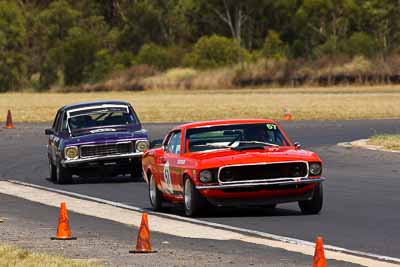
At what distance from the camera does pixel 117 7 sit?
447ft

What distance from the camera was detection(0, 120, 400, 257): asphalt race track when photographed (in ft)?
50.0

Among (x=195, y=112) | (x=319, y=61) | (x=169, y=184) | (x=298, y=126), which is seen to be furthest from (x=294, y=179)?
(x=319, y=61)

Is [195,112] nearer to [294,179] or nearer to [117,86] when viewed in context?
[294,179]

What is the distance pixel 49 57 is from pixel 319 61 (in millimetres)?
31598

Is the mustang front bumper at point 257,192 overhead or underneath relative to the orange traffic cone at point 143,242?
underneath

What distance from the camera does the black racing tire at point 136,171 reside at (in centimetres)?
2514

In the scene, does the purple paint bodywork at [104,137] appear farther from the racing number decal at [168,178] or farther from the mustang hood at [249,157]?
the mustang hood at [249,157]

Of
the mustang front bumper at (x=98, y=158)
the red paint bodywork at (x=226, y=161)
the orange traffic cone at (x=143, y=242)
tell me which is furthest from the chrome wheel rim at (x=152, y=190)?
the mustang front bumper at (x=98, y=158)

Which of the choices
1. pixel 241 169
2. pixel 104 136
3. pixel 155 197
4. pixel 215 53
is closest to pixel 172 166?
pixel 155 197

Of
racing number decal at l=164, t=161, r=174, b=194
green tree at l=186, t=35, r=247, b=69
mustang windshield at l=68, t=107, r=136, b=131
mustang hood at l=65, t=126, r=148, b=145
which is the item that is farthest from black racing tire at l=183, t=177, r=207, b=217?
green tree at l=186, t=35, r=247, b=69

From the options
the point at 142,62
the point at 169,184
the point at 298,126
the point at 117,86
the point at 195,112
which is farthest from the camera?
the point at 142,62

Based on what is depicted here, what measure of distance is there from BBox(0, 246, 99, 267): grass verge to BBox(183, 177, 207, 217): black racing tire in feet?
13.5

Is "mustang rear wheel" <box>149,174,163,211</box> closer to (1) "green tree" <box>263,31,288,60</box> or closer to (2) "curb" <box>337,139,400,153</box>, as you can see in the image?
(2) "curb" <box>337,139,400,153</box>

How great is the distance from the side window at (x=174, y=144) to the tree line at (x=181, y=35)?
281 feet
